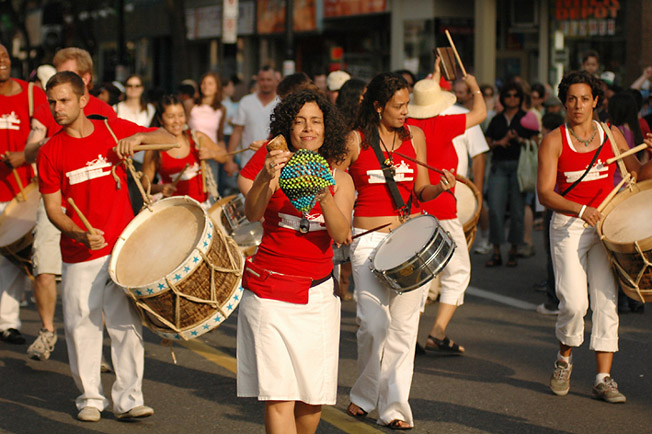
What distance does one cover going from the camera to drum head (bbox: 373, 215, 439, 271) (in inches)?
228

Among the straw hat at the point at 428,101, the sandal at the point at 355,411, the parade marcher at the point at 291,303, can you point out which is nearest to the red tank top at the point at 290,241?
the parade marcher at the point at 291,303

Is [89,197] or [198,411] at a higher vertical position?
[89,197]

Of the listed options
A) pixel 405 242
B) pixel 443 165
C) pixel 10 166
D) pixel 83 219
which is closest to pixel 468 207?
pixel 443 165

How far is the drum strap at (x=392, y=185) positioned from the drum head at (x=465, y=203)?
8.35 feet

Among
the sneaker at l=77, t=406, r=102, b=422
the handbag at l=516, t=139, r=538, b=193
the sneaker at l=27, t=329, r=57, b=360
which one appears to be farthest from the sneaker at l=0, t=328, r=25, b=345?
the handbag at l=516, t=139, r=538, b=193

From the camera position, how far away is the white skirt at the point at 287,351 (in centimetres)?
478

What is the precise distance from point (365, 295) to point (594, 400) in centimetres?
171

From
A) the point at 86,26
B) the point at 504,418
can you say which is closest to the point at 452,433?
the point at 504,418

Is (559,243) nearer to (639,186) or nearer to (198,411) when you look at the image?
(639,186)

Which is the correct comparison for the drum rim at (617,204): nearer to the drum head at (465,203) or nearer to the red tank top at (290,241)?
the red tank top at (290,241)

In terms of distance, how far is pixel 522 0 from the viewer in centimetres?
2352

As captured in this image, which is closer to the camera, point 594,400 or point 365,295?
point 365,295

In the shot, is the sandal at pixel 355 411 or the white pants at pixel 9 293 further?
the white pants at pixel 9 293

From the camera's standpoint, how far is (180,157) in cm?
848
